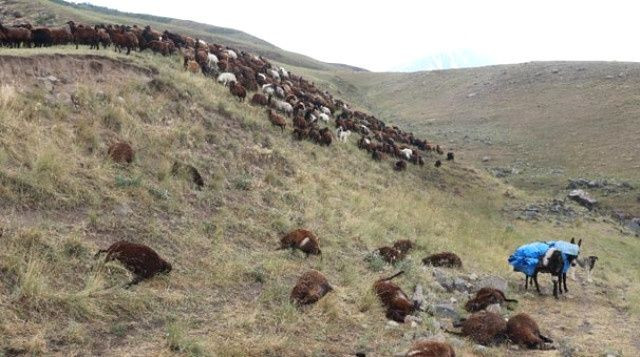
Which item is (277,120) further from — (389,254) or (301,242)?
(301,242)

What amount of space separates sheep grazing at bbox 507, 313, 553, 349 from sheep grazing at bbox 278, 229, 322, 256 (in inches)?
144

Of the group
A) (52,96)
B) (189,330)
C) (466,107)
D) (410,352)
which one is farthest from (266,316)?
(466,107)

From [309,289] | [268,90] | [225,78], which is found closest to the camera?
[309,289]

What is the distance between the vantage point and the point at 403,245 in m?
12.0

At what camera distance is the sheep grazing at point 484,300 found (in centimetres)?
899

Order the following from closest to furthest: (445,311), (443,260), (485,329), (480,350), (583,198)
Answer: (480,350), (485,329), (445,311), (443,260), (583,198)

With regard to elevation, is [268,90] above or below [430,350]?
above

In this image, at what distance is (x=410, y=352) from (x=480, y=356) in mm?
1399

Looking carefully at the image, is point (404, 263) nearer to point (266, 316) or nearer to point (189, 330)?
point (266, 316)

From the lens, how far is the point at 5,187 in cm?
764

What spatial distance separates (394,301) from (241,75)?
13.4 meters

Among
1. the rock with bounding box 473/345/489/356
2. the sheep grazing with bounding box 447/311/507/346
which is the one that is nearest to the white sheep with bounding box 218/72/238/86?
the sheep grazing with bounding box 447/311/507/346

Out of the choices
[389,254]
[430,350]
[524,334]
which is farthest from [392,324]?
[389,254]

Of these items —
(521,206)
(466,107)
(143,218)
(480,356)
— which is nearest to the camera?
(480,356)
